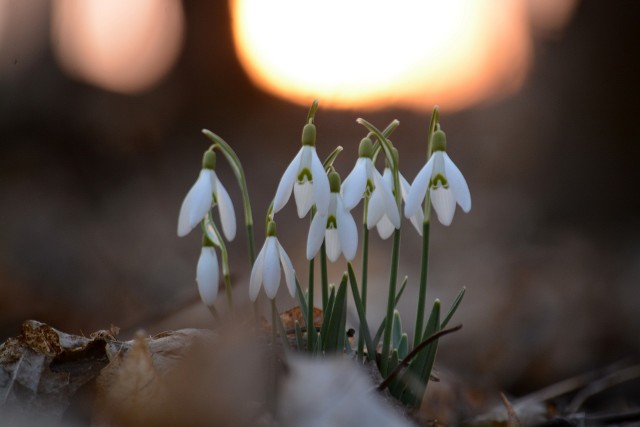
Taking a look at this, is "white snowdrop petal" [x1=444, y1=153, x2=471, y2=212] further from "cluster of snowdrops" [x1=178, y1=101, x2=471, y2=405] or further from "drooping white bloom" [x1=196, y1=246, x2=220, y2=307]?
"drooping white bloom" [x1=196, y1=246, x2=220, y2=307]

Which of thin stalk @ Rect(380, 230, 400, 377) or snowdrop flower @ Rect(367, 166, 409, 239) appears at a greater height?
snowdrop flower @ Rect(367, 166, 409, 239)

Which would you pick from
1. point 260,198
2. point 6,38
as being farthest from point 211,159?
point 260,198

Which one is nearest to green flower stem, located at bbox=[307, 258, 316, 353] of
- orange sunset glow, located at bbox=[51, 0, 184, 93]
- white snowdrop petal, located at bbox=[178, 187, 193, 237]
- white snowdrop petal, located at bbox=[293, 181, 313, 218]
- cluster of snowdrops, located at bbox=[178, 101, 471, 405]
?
cluster of snowdrops, located at bbox=[178, 101, 471, 405]

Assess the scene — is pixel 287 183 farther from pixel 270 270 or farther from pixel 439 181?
pixel 439 181

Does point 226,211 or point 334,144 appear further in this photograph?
point 334,144

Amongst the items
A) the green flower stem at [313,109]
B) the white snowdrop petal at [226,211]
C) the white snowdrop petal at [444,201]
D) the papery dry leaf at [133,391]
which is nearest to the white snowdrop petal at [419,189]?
the white snowdrop petal at [444,201]

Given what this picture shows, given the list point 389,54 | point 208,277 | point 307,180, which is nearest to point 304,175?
point 307,180
